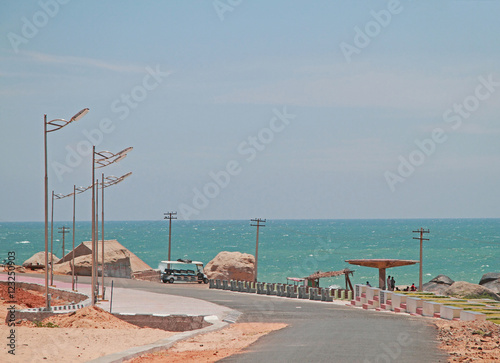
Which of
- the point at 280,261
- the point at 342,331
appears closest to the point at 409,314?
the point at 342,331

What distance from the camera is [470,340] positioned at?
20000 millimetres

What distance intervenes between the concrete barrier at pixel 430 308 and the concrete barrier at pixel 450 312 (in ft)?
3.12

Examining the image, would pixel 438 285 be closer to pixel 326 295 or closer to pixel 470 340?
pixel 326 295

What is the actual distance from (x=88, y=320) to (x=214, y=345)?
6.59m

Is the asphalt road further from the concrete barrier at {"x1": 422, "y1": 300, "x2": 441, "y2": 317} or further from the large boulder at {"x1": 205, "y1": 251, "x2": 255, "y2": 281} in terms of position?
the large boulder at {"x1": 205, "y1": 251, "x2": 255, "y2": 281}

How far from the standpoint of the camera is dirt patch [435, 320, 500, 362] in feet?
56.0

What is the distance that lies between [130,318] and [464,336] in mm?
13774

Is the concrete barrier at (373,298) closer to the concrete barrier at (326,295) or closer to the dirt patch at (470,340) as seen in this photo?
the concrete barrier at (326,295)

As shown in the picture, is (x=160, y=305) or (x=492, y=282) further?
(x=492, y=282)

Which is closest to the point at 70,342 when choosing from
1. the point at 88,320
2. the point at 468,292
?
the point at 88,320

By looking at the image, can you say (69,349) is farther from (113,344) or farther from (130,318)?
(130,318)

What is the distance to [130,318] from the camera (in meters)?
28.5

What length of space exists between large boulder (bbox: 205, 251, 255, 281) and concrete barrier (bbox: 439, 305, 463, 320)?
4033 cm

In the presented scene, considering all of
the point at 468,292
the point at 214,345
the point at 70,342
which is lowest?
the point at 468,292
